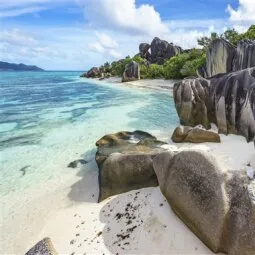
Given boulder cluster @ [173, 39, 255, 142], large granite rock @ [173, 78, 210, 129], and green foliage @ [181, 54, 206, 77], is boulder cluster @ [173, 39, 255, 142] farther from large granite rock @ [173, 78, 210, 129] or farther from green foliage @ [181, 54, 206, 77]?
green foliage @ [181, 54, 206, 77]

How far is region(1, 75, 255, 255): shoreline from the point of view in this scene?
6.06 meters

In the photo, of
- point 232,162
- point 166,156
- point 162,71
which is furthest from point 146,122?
point 162,71

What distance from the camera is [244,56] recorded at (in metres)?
17.2

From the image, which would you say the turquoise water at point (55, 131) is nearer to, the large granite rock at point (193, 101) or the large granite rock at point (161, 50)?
the large granite rock at point (193, 101)

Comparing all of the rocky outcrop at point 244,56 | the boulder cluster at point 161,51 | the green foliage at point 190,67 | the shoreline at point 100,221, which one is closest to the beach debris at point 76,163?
the shoreline at point 100,221

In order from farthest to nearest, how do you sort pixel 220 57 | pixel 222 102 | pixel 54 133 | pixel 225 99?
pixel 220 57, pixel 54 133, pixel 222 102, pixel 225 99

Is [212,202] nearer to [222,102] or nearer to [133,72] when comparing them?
[222,102]

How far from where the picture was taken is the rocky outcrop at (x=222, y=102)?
11.1 meters

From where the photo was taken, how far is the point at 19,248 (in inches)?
269

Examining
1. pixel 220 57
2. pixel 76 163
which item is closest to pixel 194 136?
pixel 76 163

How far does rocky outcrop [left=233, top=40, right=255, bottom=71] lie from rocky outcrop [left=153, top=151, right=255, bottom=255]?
40.8 feet

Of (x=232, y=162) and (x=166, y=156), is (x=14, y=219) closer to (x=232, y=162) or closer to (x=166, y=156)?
(x=166, y=156)

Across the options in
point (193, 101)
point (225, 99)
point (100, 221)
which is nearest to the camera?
point (100, 221)

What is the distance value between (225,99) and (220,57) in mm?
9164
